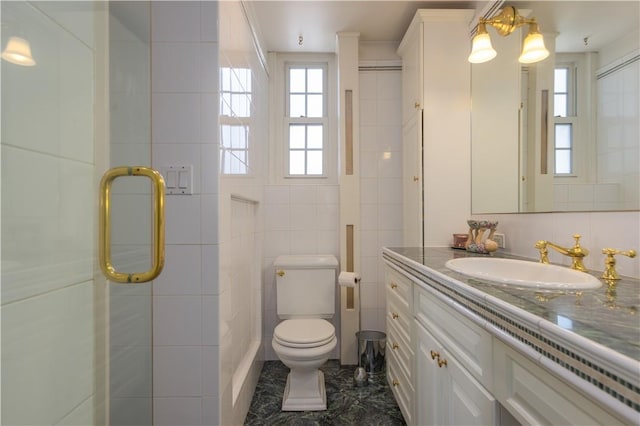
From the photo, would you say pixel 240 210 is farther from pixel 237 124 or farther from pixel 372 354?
pixel 372 354

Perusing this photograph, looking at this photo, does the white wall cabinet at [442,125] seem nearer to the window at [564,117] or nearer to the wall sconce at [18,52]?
the window at [564,117]

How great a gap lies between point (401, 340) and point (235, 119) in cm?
142

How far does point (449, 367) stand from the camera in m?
0.97

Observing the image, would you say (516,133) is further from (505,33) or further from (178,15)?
(178,15)

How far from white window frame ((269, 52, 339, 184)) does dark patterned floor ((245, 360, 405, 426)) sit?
1.54m

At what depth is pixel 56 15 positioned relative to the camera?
0.81 metres

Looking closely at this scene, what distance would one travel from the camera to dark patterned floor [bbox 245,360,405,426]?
5.29 feet

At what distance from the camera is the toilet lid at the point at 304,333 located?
1.62m

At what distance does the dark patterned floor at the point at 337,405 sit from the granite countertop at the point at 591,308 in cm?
121

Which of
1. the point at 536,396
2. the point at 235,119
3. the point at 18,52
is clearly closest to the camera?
the point at 536,396

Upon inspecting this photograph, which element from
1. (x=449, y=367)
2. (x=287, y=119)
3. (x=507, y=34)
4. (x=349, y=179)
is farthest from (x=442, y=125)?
(x=449, y=367)

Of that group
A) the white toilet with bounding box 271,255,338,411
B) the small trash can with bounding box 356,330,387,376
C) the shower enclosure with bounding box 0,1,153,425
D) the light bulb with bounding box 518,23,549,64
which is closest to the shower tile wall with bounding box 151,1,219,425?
the shower enclosure with bounding box 0,1,153,425

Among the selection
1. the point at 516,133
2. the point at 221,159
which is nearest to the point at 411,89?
the point at 516,133

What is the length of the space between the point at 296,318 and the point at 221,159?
1.32 metres
